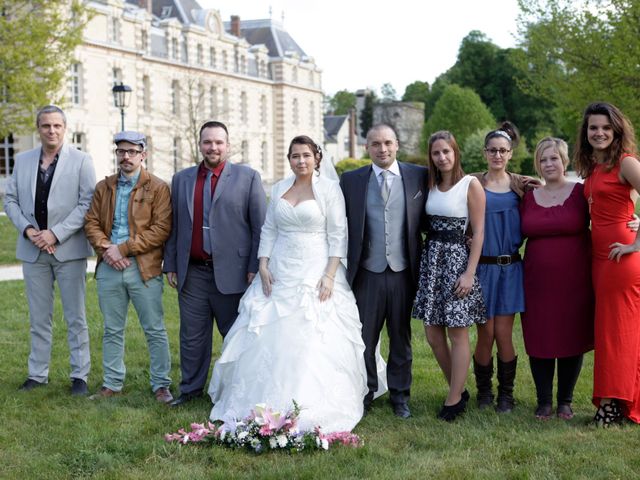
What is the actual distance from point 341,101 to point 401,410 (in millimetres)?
109308

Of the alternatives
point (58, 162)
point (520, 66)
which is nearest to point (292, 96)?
point (520, 66)

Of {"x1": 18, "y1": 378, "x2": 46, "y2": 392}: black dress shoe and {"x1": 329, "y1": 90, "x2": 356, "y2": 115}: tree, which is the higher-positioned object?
{"x1": 329, "y1": 90, "x2": 356, "y2": 115}: tree

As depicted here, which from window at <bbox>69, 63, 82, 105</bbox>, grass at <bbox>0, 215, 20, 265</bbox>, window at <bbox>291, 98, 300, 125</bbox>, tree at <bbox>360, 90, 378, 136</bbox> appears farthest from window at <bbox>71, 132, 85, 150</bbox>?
tree at <bbox>360, 90, 378, 136</bbox>

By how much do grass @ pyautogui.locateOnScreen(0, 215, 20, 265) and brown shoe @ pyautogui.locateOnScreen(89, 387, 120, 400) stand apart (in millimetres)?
9823

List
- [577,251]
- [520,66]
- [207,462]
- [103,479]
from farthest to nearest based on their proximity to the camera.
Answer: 1. [520,66]
2. [577,251]
3. [207,462]
4. [103,479]

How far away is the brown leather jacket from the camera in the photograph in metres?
6.41

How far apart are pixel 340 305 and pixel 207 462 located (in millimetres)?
1627

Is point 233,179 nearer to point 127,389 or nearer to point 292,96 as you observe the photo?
point 127,389

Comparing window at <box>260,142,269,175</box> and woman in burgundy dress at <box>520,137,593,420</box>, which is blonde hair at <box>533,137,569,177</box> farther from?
window at <box>260,142,269,175</box>

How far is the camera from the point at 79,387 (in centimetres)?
679

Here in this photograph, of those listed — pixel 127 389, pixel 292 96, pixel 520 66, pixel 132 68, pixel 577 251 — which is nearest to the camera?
pixel 577 251

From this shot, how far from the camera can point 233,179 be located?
21.1 ft

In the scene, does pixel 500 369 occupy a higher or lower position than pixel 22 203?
lower

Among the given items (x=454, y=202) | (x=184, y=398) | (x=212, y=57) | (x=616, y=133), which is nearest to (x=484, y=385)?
(x=454, y=202)
